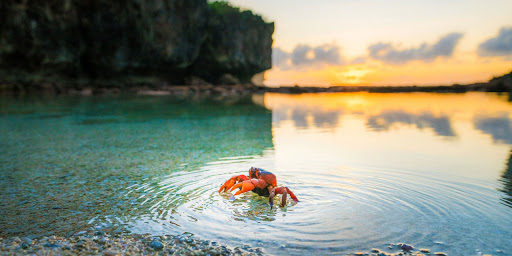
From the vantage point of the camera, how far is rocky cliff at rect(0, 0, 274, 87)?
34.6m

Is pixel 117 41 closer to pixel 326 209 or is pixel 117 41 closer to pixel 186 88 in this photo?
pixel 186 88

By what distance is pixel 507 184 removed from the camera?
5.21 m

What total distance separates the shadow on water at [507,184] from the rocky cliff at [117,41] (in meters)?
38.9

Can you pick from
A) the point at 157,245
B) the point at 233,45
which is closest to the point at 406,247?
the point at 157,245

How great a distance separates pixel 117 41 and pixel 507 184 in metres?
41.9

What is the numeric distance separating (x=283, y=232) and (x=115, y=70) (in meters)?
42.4

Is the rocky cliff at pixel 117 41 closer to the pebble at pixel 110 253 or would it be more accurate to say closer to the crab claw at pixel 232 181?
the crab claw at pixel 232 181

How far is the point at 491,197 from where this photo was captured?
4.61 metres

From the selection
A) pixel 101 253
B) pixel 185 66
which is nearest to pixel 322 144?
pixel 101 253

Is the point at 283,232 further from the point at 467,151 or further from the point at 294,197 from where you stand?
the point at 467,151

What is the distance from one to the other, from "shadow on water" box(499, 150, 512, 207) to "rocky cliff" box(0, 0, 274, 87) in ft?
128

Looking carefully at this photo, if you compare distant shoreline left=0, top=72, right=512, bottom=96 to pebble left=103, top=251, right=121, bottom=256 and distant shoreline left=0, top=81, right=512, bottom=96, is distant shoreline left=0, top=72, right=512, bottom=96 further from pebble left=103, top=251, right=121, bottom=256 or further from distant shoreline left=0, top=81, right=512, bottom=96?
pebble left=103, top=251, right=121, bottom=256

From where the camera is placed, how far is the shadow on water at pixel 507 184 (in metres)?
4.47

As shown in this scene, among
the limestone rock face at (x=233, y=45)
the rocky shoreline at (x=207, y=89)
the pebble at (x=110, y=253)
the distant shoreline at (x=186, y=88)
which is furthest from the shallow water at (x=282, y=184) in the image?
the limestone rock face at (x=233, y=45)
